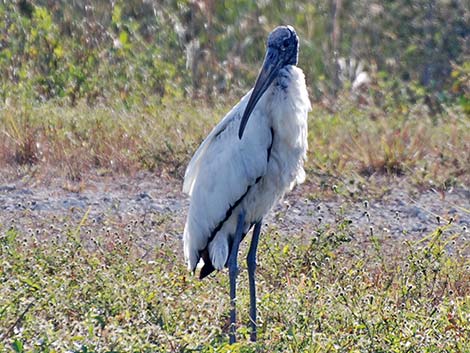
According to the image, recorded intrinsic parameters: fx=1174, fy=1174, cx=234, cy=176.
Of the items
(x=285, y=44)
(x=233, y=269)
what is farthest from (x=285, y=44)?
(x=233, y=269)

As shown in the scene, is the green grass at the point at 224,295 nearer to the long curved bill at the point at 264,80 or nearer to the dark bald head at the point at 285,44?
the long curved bill at the point at 264,80

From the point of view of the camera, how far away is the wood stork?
17.2 ft

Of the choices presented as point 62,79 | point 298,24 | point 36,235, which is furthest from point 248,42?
point 36,235

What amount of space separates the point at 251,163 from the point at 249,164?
1 centimetres

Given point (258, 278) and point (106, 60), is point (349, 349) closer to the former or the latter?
point (258, 278)

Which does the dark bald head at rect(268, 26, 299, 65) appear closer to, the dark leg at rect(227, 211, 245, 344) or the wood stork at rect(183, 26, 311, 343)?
the wood stork at rect(183, 26, 311, 343)

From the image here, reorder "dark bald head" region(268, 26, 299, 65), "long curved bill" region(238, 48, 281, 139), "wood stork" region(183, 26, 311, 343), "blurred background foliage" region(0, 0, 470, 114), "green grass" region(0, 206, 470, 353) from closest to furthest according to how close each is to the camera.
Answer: "green grass" region(0, 206, 470, 353), "long curved bill" region(238, 48, 281, 139), "wood stork" region(183, 26, 311, 343), "dark bald head" region(268, 26, 299, 65), "blurred background foliage" region(0, 0, 470, 114)

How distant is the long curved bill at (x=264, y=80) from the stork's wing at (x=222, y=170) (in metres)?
0.12

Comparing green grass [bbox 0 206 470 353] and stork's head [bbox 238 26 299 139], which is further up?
stork's head [bbox 238 26 299 139]

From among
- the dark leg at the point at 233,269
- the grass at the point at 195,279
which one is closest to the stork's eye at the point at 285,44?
the dark leg at the point at 233,269

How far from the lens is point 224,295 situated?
18.1ft

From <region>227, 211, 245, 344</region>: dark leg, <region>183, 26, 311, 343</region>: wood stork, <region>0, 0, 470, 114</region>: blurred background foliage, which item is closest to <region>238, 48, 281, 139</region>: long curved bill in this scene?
<region>183, 26, 311, 343</region>: wood stork

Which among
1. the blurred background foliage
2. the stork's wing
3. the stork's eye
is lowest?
the blurred background foliage

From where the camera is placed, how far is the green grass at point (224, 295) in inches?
178
